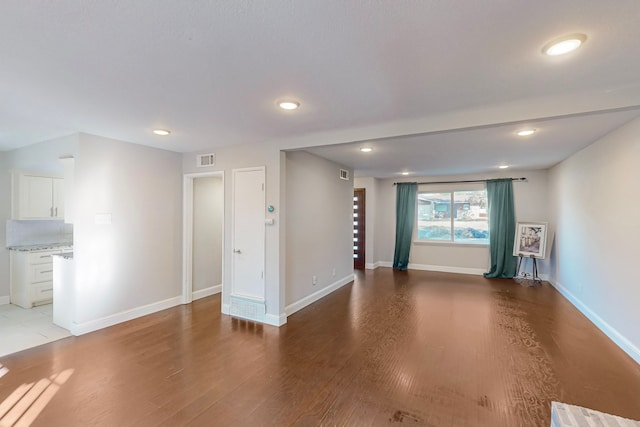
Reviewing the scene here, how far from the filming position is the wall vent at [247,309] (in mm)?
4152

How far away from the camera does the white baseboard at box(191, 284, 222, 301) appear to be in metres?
5.16

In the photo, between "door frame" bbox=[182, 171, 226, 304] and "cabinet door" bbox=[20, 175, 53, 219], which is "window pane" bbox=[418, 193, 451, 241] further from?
"cabinet door" bbox=[20, 175, 53, 219]

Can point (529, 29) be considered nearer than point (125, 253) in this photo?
Yes

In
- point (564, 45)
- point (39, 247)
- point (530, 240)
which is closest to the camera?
point (564, 45)

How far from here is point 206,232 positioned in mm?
5391

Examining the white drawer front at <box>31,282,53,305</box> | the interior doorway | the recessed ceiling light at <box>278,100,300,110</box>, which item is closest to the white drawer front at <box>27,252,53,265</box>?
the white drawer front at <box>31,282,53,305</box>

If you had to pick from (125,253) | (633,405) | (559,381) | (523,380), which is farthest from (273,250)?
(633,405)

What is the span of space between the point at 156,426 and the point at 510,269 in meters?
7.23

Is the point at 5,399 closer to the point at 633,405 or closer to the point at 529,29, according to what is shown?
the point at 529,29

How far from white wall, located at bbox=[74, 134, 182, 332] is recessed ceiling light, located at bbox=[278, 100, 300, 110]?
2.75 meters

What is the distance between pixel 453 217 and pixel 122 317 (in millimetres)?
7149

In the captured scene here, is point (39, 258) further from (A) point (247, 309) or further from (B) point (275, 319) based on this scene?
(B) point (275, 319)

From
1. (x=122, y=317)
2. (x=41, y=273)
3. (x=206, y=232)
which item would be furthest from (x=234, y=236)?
(x=41, y=273)

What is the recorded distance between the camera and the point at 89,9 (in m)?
1.45
